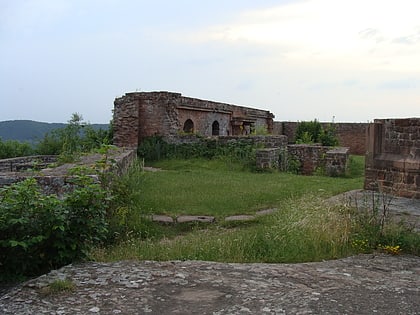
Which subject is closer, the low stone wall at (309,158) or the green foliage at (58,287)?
the green foliage at (58,287)

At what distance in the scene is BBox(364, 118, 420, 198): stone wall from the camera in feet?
32.5

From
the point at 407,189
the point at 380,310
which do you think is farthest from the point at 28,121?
the point at 380,310

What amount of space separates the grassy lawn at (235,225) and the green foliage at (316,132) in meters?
11.7

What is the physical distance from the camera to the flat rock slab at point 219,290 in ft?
11.4

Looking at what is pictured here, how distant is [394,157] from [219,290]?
7671 millimetres

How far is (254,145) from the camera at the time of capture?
16047mm

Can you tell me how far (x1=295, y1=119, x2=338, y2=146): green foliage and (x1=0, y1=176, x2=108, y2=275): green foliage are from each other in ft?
65.2

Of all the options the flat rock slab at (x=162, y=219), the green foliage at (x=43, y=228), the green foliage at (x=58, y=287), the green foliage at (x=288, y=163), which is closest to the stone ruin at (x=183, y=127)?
the green foliage at (x=288, y=163)

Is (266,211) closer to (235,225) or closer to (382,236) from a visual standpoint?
(235,225)

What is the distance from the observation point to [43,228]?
4.22 m

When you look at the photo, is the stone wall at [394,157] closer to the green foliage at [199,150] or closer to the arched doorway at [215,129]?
the green foliage at [199,150]

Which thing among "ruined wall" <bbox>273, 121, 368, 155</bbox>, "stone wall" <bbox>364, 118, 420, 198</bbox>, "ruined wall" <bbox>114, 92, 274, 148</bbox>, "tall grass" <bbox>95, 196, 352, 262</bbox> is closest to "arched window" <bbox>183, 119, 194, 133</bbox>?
→ "ruined wall" <bbox>114, 92, 274, 148</bbox>

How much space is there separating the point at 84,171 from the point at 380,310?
156 inches

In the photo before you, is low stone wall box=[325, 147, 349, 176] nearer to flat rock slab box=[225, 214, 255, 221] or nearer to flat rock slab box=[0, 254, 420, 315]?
flat rock slab box=[225, 214, 255, 221]
